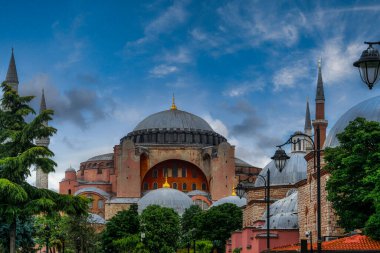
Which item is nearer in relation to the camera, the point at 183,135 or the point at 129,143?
the point at 129,143

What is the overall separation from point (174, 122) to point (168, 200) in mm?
16708

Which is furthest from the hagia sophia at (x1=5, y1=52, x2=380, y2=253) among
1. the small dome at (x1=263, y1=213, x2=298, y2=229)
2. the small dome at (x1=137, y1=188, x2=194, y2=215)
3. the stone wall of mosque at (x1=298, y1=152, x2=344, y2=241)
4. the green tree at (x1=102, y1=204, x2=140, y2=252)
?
the stone wall of mosque at (x1=298, y1=152, x2=344, y2=241)

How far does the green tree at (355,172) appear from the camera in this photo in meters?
22.3

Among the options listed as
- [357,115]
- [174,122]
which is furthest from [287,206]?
[174,122]

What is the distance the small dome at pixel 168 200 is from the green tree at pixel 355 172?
42.1m

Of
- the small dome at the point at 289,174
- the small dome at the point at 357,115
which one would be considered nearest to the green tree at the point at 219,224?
the small dome at the point at 289,174

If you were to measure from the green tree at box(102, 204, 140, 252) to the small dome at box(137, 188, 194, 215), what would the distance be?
1503 centimetres

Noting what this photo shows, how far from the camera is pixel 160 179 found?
78.1 m

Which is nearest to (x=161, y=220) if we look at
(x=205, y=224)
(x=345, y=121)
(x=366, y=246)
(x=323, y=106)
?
(x=205, y=224)

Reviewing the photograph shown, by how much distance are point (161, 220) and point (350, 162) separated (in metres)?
28.1

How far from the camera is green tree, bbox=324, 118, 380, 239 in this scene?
22266 millimetres

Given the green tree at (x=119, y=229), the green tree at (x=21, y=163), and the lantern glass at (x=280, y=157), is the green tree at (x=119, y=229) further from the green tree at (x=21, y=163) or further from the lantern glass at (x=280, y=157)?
the lantern glass at (x=280, y=157)

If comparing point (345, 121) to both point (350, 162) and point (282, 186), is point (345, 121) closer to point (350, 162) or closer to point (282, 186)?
point (350, 162)

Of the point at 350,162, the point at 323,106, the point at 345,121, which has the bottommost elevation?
the point at 350,162
